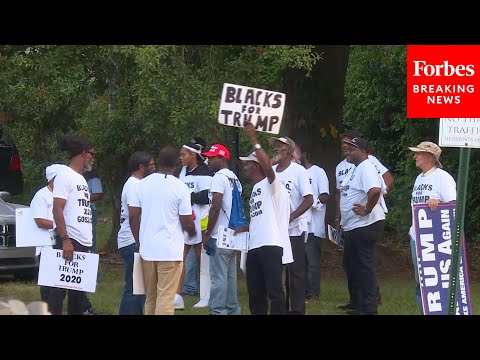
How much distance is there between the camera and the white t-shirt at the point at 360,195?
34.6 feet

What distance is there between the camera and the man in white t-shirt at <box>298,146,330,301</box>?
1250 cm

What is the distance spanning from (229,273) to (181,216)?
1.86 meters

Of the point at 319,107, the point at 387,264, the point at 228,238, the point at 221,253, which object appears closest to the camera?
the point at 228,238

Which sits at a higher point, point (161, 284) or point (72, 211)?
point (72, 211)

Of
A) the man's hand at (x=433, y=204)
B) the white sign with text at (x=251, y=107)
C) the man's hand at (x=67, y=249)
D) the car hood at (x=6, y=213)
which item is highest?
the white sign with text at (x=251, y=107)

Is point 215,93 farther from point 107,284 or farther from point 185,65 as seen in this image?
point 107,284

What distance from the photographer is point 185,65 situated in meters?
12.0

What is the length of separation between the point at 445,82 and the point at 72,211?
3605 millimetres

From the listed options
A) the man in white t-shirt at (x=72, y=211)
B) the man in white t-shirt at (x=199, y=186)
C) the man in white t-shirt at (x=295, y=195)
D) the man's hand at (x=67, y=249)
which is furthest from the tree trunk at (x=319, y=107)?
the man's hand at (x=67, y=249)

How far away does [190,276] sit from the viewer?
1305 centimetres

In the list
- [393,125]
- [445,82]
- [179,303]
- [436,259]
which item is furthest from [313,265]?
[393,125]

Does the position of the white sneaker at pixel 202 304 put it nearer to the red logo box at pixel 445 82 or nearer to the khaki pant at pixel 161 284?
the khaki pant at pixel 161 284

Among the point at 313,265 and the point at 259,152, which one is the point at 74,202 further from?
the point at 313,265

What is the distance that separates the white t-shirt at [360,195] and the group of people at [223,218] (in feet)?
0.04
